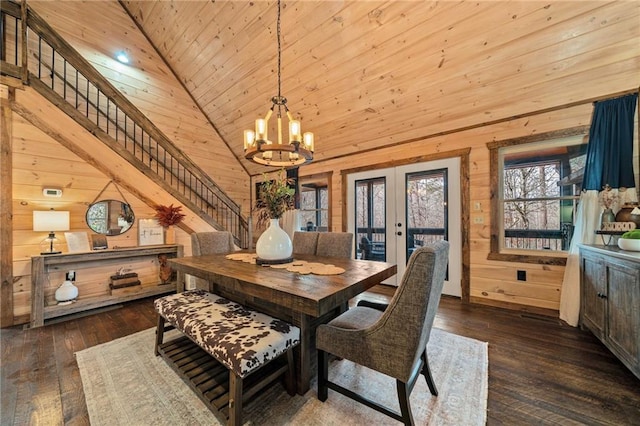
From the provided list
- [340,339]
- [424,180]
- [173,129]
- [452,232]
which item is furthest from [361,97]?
[173,129]

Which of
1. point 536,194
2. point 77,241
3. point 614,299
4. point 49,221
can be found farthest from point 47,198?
point 536,194

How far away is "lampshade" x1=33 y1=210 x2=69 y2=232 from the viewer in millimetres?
2674

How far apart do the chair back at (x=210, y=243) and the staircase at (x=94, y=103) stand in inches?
43.9

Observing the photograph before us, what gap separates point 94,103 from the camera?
153 inches

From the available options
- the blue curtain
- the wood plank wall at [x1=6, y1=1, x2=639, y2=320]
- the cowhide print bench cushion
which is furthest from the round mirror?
the blue curtain

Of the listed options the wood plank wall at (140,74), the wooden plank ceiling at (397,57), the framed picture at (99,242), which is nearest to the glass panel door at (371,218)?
the wooden plank ceiling at (397,57)

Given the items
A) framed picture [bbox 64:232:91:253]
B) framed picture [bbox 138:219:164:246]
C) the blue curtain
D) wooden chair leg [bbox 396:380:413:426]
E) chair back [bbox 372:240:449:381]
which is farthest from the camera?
framed picture [bbox 138:219:164:246]

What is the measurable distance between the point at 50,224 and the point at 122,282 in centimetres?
108

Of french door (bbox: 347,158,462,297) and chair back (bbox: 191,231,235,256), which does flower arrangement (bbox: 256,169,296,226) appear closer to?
chair back (bbox: 191,231,235,256)

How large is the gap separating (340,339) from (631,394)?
1964 mm

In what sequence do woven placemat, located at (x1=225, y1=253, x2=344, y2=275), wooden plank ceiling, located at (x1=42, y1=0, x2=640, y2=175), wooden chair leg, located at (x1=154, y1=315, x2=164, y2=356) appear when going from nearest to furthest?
woven placemat, located at (x1=225, y1=253, x2=344, y2=275), wooden chair leg, located at (x1=154, y1=315, x2=164, y2=356), wooden plank ceiling, located at (x1=42, y1=0, x2=640, y2=175)

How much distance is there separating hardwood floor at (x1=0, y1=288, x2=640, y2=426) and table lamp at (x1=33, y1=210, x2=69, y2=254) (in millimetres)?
931

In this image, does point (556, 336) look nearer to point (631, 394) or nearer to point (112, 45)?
point (631, 394)

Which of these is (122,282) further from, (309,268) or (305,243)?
(309,268)
